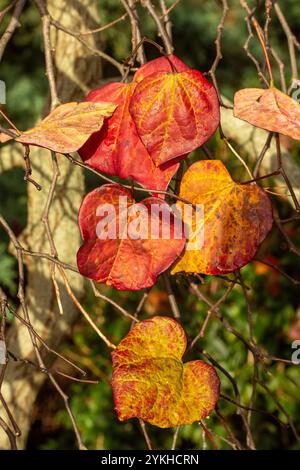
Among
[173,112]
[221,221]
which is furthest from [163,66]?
[221,221]

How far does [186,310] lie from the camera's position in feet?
6.95

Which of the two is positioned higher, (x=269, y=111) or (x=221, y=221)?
(x=269, y=111)

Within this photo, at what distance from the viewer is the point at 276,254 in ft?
7.65

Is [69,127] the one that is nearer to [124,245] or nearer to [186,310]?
[124,245]

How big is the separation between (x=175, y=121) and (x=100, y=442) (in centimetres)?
164

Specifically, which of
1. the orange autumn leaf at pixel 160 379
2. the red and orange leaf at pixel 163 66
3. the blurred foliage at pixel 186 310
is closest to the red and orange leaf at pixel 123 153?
the red and orange leaf at pixel 163 66

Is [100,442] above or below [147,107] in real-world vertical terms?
below

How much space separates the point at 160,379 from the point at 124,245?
0.15m

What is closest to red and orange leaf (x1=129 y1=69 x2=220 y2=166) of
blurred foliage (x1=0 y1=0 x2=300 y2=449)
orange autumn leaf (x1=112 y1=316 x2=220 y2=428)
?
orange autumn leaf (x1=112 y1=316 x2=220 y2=428)

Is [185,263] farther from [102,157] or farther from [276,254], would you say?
[276,254]

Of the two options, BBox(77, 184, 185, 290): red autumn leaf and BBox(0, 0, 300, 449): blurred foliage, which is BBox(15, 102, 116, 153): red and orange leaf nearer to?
BBox(77, 184, 185, 290): red autumn leaf

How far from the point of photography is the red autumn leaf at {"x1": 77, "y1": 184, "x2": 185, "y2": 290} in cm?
79

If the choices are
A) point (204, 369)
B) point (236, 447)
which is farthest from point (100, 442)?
point (204, 369)

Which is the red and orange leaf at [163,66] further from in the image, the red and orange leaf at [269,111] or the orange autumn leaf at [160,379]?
the orange autumn leaf at [160,379]
